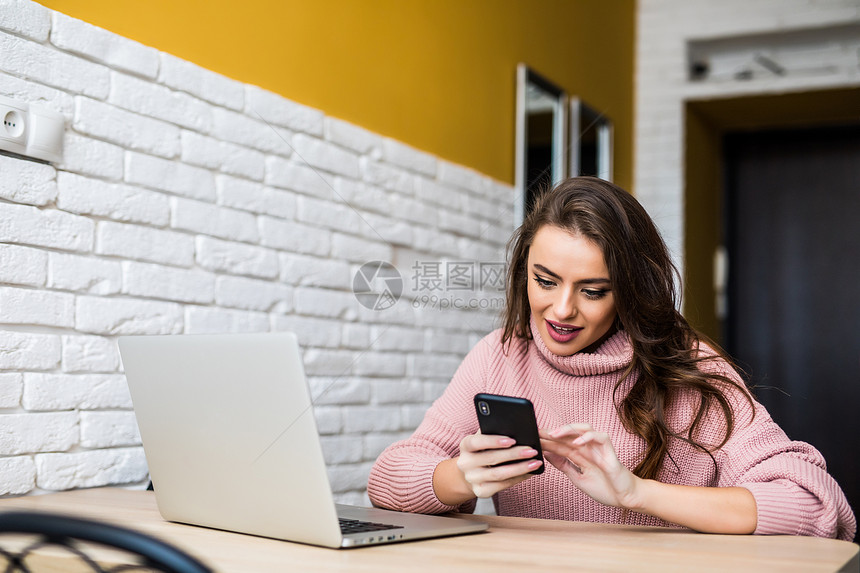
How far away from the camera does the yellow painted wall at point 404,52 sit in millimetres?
1737

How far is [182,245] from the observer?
1678 millimetres

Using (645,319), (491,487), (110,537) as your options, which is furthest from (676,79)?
(110,537)

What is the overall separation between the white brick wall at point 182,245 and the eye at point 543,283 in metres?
0.66

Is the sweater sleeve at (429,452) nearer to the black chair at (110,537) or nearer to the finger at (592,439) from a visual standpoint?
the finger at (592,439)

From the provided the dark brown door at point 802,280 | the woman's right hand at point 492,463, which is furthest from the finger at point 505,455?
the dark brown door at point 802,280

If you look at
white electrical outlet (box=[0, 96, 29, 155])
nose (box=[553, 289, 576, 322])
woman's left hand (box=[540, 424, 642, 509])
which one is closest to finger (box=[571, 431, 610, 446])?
woman's left hand (box=[540, 424, 642, 509])

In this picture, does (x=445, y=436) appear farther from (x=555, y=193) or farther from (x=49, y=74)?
(x=49, y=74)

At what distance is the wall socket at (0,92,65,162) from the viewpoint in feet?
4.36

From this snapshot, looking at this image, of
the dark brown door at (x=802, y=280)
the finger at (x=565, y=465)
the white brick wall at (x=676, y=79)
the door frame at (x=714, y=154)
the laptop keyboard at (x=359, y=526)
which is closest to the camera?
the laptop keyboard at (x=359, y=526)

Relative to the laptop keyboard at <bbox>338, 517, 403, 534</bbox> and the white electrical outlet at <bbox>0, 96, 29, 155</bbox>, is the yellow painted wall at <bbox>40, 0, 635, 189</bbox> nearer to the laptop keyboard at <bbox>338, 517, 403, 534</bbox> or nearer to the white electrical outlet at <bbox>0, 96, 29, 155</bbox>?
the white electrical outlet at <bbox>0, 96, 29, 155</bbox>

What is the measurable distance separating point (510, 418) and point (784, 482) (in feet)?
1.31

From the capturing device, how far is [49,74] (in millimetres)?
1416

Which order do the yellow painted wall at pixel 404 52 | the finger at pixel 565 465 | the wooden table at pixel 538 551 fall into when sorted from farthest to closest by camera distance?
the yellow painted wall at pixel 404 52 < the finger at pixel 565 465 < the wooden table at pixel 538 551

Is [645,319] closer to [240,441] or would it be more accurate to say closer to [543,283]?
[543,283]
